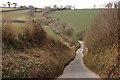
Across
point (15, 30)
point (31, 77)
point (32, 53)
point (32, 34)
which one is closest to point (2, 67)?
point (31, 77)

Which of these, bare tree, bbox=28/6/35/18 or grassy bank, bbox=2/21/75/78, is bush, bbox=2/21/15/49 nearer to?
grassy bank, bbox=2/21/75/78

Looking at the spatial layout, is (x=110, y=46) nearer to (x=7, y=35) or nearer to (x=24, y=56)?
(x=24, y=56)

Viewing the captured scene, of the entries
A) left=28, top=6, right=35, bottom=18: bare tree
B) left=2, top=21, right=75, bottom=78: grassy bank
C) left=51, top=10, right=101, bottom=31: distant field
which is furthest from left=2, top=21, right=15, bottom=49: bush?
left=51, top=10, right=101, bottom=31: distant field

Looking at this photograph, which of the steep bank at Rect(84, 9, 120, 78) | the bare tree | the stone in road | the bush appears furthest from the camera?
the bare tree

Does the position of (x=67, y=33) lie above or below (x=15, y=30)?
below

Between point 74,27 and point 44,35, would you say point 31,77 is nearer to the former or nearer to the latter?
point 44,35

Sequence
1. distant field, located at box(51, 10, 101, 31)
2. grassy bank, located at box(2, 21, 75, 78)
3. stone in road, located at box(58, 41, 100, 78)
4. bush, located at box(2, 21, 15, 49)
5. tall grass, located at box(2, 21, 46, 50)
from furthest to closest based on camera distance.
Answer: distant field, located at box(51, 10, 101, 31)
tall grass, located at box(2, 21, 46, 50)
stone in road, located at box(58, 41, 100, 78)
bush, located at box(2, 21, 15, 49)
grassy bank, located at box(2, 21, 75, 78)

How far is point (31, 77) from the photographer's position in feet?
63.2

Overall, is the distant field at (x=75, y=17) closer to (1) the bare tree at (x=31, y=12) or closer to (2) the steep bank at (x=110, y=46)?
(1) the bare tree at (x=31, y=12)

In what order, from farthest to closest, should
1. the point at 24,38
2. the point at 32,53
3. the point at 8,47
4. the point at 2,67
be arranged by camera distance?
the point at 24,38 → the point at 32,53 → the point at 8,47 → the point at 2,67

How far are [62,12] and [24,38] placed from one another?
163 ft

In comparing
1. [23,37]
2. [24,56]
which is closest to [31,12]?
[23,37]

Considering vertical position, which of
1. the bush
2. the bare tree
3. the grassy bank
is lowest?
the grassy bank

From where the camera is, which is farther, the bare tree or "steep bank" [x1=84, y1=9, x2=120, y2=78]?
the bare tree
